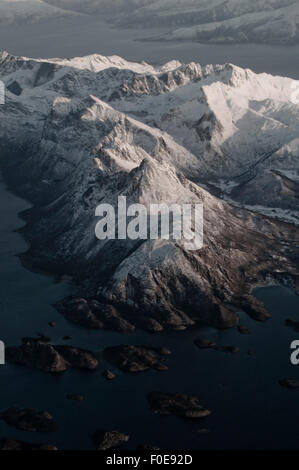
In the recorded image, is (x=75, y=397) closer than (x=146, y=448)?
No

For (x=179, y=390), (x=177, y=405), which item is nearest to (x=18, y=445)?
(x=177, y=405)

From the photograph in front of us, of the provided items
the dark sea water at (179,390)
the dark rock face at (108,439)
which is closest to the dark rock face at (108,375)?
the dark sea water at (179,390)

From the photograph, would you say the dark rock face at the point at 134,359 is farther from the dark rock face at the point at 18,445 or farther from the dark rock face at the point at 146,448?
the dark rock face at the point at 18,445

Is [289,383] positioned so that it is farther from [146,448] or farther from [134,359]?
[146,448]

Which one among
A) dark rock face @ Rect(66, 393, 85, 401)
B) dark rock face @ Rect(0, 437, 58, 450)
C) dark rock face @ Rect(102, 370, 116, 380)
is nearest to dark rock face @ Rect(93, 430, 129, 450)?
dark rock face @ Rect(0, 437, 58, 450)

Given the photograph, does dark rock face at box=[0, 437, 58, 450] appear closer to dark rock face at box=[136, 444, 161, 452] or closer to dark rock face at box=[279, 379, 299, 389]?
dark rock face at box=[136, 444, 161, 452]
